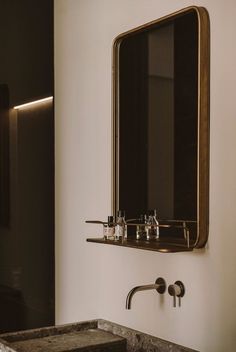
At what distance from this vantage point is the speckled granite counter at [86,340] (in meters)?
1.88

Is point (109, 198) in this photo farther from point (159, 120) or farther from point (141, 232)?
point (159, 120)

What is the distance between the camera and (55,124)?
2666 millimetres

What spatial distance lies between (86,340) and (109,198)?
0.61m

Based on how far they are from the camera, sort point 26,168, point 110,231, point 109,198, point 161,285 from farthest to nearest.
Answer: point 26,168
point 109,198
point 110,231
point 161,285

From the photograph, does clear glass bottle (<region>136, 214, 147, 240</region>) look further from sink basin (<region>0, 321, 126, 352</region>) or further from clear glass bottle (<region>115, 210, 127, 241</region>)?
sink basin (<region>0, 321, 126, 352</region>)

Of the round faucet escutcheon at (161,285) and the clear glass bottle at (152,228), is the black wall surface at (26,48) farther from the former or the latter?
the round faucet escutcheon at (161,285)

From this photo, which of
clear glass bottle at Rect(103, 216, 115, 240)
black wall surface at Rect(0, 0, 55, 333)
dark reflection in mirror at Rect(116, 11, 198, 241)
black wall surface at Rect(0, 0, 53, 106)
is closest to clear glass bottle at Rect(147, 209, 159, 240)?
dark reflection in mirror at Rect(116, 11, 198, 241)

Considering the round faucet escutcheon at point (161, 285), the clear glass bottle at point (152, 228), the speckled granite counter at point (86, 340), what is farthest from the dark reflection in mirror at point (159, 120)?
the speckled granite counter at point (86, 340)

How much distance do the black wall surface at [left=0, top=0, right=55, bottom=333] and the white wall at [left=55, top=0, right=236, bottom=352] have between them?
55 millimetres

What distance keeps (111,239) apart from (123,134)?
447mm

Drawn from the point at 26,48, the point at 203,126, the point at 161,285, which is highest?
the point at 26,48

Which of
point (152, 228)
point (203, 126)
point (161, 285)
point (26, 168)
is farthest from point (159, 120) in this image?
point (26, 168)

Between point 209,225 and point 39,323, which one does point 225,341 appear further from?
point 39,323

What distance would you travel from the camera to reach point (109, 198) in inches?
90.2
